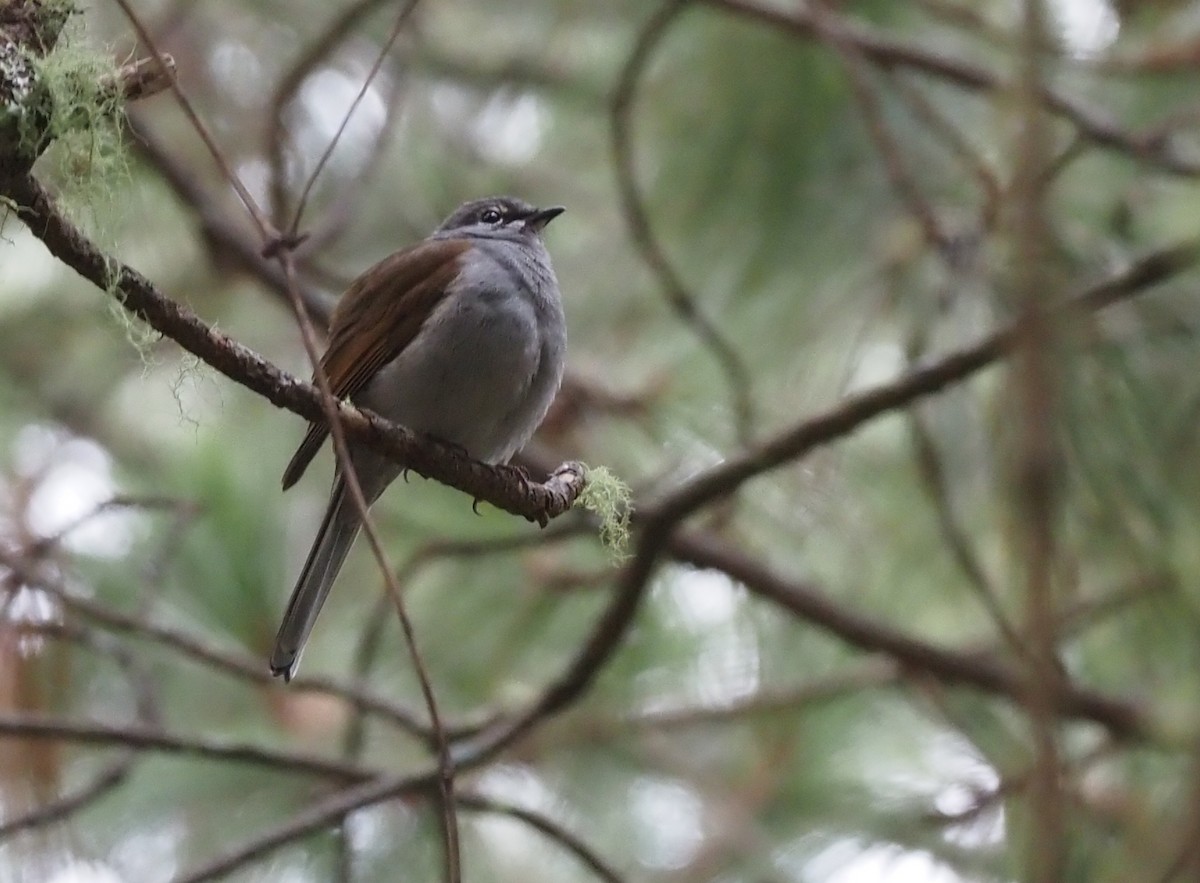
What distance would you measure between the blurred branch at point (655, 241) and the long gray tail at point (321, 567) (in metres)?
1.27

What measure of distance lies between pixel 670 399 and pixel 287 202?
4.74ft

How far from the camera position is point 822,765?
17.9ft

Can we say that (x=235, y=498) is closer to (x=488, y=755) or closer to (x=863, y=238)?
(x=488, y=755)

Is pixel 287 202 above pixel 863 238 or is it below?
above

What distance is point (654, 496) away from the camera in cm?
427

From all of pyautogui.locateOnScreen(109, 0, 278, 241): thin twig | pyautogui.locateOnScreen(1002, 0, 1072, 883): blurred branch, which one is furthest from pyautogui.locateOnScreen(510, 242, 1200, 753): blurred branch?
pyautogui.locateOnScreen(1002, 0, 1072, 883): blurred branch

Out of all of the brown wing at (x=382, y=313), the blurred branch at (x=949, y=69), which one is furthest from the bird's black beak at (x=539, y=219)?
the blurred branch at (x=949, y=69)

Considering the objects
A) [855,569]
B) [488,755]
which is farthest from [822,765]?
[488,755]

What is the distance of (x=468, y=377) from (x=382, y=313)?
364 mm

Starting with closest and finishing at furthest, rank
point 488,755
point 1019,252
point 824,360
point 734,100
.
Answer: point 1019,252, point 488,755, point 824,360, point 734,100

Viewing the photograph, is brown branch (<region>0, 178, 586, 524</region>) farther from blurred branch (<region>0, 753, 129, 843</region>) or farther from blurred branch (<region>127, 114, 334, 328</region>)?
blurred branch (<region>127, 114, 334, 328</region>)

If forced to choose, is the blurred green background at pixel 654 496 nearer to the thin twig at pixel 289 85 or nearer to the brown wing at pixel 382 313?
the thin twig at pixel 289 85

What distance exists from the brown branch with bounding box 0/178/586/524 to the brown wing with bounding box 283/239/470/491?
1.05 m

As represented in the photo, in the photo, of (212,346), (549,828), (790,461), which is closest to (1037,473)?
(212,346)
